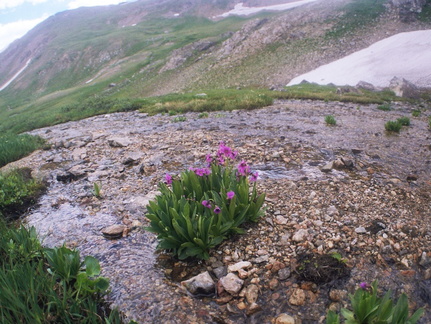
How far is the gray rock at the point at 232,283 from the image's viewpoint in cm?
349

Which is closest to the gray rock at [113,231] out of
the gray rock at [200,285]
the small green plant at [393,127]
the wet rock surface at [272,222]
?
the wet rock surface at [272,222]

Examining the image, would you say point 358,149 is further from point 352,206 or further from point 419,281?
point 419,281

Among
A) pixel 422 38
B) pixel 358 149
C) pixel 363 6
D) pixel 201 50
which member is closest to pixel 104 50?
pixel 201 50

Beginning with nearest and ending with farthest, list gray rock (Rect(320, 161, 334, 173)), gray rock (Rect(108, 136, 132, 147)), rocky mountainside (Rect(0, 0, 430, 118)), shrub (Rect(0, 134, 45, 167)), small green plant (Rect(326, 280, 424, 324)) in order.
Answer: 1. small green plant (Rect(326, 280, 424, 324))
2. gray rock (Rect(320, 161, 334, 173))
3. shrub (Rect(0, 134, 45, 167))
4. gray rock (Rect(108, 136, 132, 147))
5. rocky mountainside (Rect(0, 0, 430, 118))

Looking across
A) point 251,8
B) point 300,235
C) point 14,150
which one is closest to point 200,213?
point 300,235

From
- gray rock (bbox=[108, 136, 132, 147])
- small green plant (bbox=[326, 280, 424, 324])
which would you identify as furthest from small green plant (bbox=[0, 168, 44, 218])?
small green plant (bbox=[326, 280, 424, 324])

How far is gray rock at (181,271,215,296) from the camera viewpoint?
139 inches

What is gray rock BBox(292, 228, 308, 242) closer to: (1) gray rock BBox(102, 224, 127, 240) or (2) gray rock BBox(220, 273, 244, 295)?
(2) gray rock BBox(220, 273, 244, 295)

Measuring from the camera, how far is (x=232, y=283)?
3561 mm

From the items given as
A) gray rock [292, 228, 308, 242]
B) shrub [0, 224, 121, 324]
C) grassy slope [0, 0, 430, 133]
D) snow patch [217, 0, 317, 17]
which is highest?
snow patch [217, 0, 317, 17]

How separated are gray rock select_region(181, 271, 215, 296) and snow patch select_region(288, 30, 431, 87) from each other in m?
28.9

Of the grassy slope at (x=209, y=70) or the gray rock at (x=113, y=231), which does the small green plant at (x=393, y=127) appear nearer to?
the gray rock at (x=113, y=231)

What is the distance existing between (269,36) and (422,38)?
68.9 ft

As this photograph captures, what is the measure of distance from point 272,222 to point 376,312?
88.6 inches
